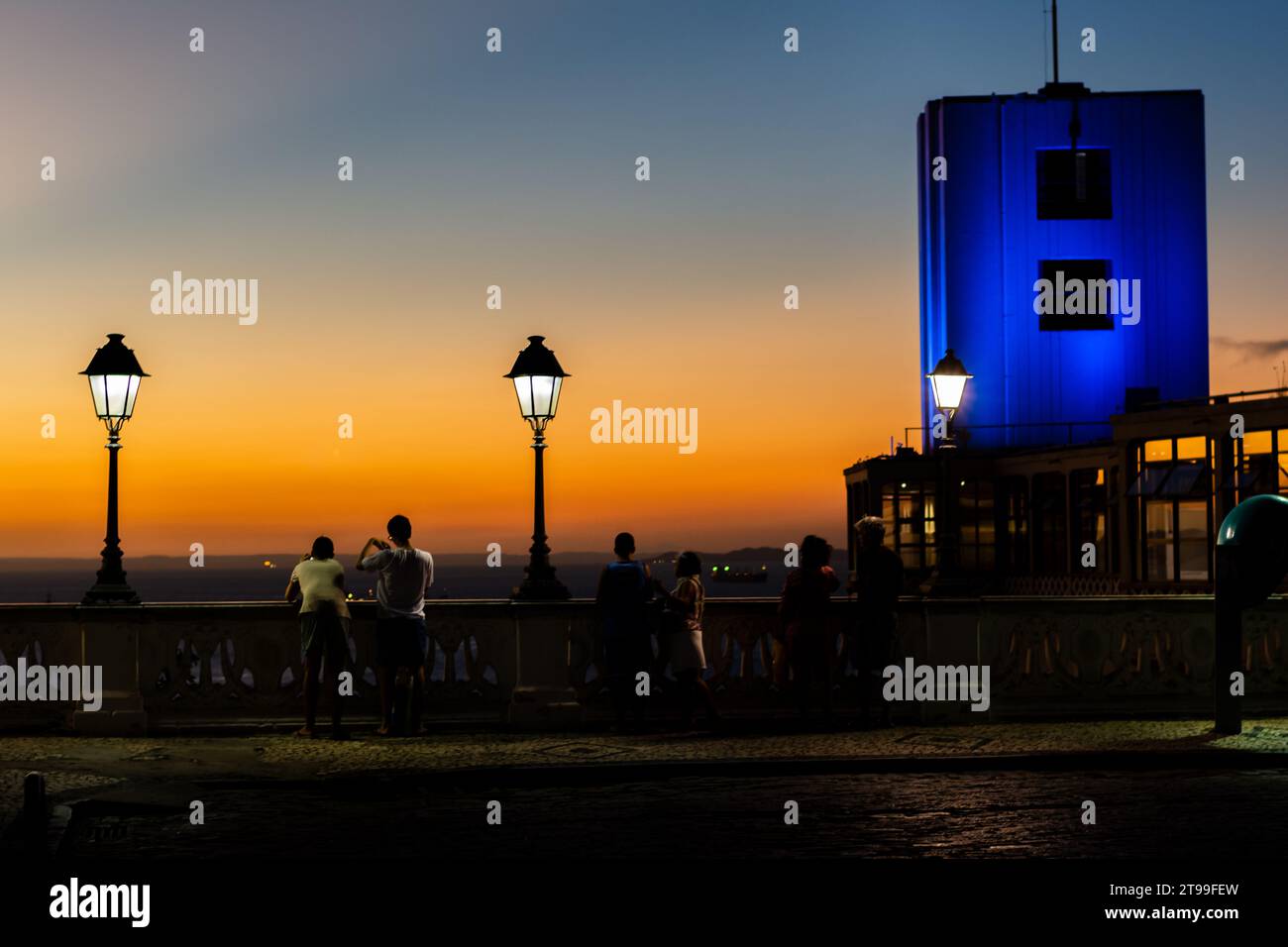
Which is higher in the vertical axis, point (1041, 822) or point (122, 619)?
point (122, 619)

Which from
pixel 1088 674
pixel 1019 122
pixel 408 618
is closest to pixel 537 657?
pixel 408 618

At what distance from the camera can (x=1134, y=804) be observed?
37.8 feet

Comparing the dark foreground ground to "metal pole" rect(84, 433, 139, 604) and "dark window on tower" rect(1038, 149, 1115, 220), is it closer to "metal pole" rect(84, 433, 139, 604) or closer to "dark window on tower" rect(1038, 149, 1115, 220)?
"metal pole" rect(84, 433, 139, 604)

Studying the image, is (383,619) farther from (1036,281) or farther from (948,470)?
(1036,281)

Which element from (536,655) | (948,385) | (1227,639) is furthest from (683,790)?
(948,385)

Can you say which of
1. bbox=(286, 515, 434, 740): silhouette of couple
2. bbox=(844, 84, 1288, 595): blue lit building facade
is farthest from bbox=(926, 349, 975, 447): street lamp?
bbox=(844, 84, 1288, 595): blue lit building facade

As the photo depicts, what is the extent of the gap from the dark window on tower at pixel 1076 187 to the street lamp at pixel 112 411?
51.7m

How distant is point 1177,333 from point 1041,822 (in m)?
55.2

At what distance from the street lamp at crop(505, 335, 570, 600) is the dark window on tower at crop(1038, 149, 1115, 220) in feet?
165

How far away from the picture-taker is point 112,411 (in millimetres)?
16578

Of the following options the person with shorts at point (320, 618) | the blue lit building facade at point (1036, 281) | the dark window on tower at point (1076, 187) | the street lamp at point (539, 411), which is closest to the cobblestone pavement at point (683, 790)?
the person with shorts at point (320, 618)

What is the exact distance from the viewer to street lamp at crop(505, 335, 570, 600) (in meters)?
16.4

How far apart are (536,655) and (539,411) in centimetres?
235

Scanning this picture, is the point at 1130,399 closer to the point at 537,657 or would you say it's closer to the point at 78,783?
the point at 537,657
